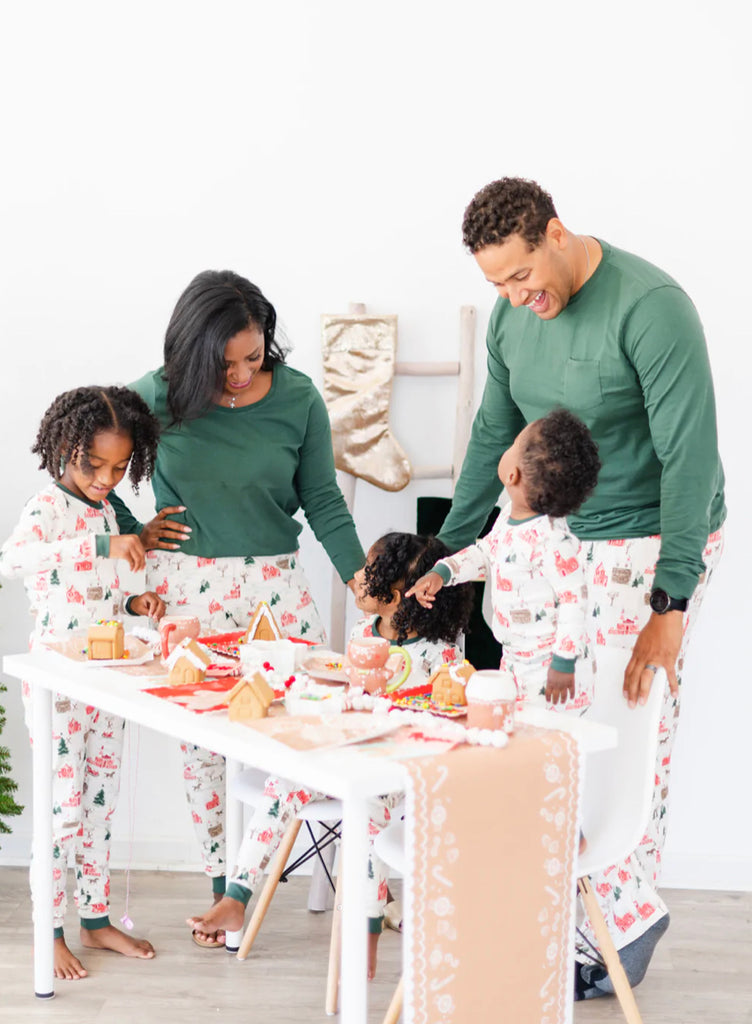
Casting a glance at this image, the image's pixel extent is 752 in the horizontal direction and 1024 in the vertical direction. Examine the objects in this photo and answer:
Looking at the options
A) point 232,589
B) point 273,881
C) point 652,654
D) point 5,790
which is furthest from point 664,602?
point 5,790

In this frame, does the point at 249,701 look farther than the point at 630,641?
No

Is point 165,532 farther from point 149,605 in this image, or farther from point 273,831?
point 273,831

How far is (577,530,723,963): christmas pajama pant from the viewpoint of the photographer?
2207 millimetres

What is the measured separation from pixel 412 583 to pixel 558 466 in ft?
1.71

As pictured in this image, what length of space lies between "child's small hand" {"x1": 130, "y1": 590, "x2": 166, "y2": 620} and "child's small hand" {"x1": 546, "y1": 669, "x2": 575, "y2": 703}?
93cm

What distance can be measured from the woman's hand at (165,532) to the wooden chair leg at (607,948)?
1133 mm

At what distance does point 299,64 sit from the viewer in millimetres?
2996

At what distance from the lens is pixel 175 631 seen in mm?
2205

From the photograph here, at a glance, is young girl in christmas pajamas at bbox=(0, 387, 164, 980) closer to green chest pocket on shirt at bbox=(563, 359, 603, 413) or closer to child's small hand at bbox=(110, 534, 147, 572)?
child's small hand at bbox=(110, 534, 147, 572)

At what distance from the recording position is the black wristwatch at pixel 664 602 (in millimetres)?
2041

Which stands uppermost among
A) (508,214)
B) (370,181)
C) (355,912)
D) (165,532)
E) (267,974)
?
(370,181)

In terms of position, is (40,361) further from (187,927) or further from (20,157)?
(187,927)

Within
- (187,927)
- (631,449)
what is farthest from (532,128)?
(187,927)

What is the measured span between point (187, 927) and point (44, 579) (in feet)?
3.09
